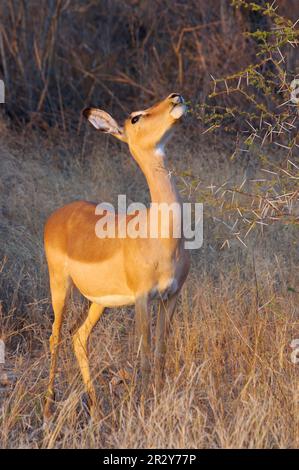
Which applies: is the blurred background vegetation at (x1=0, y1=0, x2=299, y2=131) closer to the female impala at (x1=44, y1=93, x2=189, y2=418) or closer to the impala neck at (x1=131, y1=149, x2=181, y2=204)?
the female impala at (x1=44, y1=93, x2=189, y2=418)

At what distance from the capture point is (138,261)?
16.8ft

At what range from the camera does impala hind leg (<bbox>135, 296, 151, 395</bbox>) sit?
5.07 metres

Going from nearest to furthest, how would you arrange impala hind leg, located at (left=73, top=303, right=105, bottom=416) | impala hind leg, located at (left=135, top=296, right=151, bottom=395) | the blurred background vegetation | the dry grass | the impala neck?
the dry grass, impala hind leg, located at (left=135, top=296, right=151, bottom=395), the impala neck, impala hind leg, located at (left=73, top=303, right=105, bottom=416), the blurred background vegetation

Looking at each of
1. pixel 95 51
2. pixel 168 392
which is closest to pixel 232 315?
pixel 168 392

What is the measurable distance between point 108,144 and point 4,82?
207 centimetres

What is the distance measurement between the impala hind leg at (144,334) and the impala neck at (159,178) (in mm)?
547

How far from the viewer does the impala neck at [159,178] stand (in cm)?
518

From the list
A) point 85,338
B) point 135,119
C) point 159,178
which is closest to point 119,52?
point 85,338

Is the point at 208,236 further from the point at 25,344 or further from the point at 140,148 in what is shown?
the point at 140,148

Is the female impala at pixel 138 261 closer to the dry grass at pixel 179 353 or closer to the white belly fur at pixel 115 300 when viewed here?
the white belly fur at pixel 115 300

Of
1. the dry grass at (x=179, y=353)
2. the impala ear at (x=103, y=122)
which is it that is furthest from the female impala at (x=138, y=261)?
the dry grass at (x=179, y=353)

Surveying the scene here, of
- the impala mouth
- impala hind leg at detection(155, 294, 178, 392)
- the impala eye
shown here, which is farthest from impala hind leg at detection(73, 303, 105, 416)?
the impala mouth

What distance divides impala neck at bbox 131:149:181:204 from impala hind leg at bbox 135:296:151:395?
0.55m

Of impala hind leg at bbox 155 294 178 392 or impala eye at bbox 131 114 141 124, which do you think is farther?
impala eye at bbox 131 114 141 124
